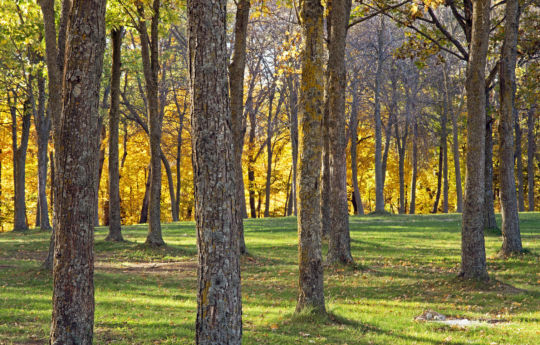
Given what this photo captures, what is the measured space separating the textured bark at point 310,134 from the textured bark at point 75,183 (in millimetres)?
3725

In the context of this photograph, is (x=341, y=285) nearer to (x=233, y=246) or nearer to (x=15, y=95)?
(x=233, y=246)

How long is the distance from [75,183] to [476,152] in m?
8.77

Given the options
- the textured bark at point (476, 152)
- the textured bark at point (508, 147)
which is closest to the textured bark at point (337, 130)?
the textured bark at point (476, 152)

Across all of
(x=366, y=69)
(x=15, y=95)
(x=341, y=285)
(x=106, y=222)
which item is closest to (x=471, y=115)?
(x=341, y=285)

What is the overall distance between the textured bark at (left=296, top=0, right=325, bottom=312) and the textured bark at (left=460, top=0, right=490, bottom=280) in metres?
4.59

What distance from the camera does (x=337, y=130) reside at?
46.1 ft

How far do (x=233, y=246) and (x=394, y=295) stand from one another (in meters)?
7.62

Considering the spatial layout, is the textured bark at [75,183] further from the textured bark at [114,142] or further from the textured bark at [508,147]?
the textured bark at [114,142]

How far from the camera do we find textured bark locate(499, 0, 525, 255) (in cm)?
1440

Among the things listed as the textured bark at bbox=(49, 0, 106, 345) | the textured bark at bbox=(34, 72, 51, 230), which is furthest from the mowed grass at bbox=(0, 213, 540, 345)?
the textured bark at bbox=(34, 72, 51, 230)

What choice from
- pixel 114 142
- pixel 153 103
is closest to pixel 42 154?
pixel 114 142

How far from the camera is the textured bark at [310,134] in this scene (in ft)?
28.6

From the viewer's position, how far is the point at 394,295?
1182 centimetres

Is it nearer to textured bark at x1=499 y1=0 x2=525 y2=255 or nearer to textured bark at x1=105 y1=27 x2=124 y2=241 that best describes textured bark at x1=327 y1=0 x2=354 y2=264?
textured bark at x1=499 y1=0 x2=525 y2=255
